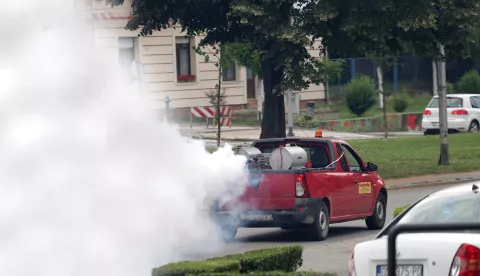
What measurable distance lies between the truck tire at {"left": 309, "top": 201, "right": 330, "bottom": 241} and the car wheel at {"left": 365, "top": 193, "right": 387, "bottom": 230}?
1.64 metres

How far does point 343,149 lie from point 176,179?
4.22 meters

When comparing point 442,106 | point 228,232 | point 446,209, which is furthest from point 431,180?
point 446,209

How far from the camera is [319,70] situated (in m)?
27.8

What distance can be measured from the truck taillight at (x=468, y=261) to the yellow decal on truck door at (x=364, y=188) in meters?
9.59

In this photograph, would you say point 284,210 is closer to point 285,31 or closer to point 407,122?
point 285,31

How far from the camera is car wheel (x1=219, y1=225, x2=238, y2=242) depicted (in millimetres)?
17695

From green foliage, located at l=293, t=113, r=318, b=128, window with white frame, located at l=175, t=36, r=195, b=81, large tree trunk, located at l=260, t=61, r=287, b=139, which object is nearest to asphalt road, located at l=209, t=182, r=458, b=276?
large tree trunk, located at l=260, t=61, r=287, b=139

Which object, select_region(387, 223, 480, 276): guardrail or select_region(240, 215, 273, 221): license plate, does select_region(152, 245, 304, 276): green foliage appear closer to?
select_region(387, 223, 480, 276): guardrail

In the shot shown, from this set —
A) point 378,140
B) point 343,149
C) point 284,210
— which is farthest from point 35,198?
point 378,140

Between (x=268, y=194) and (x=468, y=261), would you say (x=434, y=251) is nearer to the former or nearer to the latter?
(x=468, y=261)

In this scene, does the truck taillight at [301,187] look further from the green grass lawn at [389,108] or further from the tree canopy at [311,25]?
the green grass lawn at [389,108]

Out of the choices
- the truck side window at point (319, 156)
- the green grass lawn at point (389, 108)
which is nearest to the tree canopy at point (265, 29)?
the truck side window at point (319, 156)

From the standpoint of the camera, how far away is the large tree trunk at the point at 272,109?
29.4m

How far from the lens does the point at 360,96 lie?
52406mm
